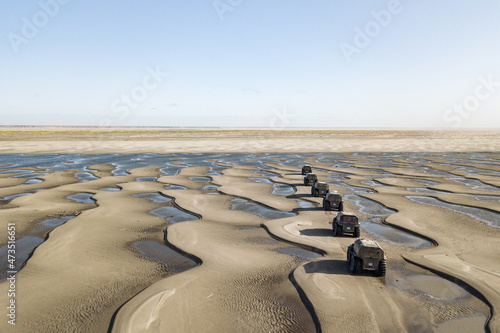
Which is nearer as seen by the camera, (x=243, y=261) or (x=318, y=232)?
(x=243, y=261)

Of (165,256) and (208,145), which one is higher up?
(165,256)

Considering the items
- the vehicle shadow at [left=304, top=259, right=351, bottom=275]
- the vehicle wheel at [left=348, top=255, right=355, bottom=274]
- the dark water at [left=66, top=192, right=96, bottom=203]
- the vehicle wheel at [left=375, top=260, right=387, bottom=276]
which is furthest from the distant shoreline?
the vehicle wheel at [left=375, top=260, right=387, bottom=276]

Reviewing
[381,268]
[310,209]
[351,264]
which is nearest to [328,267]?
[351,264]

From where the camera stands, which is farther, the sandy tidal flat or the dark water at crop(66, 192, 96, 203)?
the dark water at crop(66, 192, 96, 203)

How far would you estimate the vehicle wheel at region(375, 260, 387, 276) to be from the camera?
522 inches

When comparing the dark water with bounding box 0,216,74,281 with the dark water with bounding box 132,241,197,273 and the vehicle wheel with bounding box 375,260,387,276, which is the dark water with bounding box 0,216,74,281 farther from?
the vehicle wheel with bounding box 375,260,387,276

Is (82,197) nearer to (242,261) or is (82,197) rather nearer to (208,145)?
(242,261)

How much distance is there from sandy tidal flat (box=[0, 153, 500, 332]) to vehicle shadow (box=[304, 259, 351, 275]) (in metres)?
0.05

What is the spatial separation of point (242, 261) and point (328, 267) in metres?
3.95

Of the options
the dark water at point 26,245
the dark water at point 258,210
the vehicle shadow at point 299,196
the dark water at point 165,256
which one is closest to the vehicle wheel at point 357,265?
the dark water at point 165,256

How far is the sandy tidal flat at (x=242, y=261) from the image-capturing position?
35.0ft

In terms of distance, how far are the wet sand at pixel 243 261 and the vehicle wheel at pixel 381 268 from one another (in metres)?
0.28

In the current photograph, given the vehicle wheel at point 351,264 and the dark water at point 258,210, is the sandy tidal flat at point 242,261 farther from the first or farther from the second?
the vehicle wheel at point 351,264

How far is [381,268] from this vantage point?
1333cm
